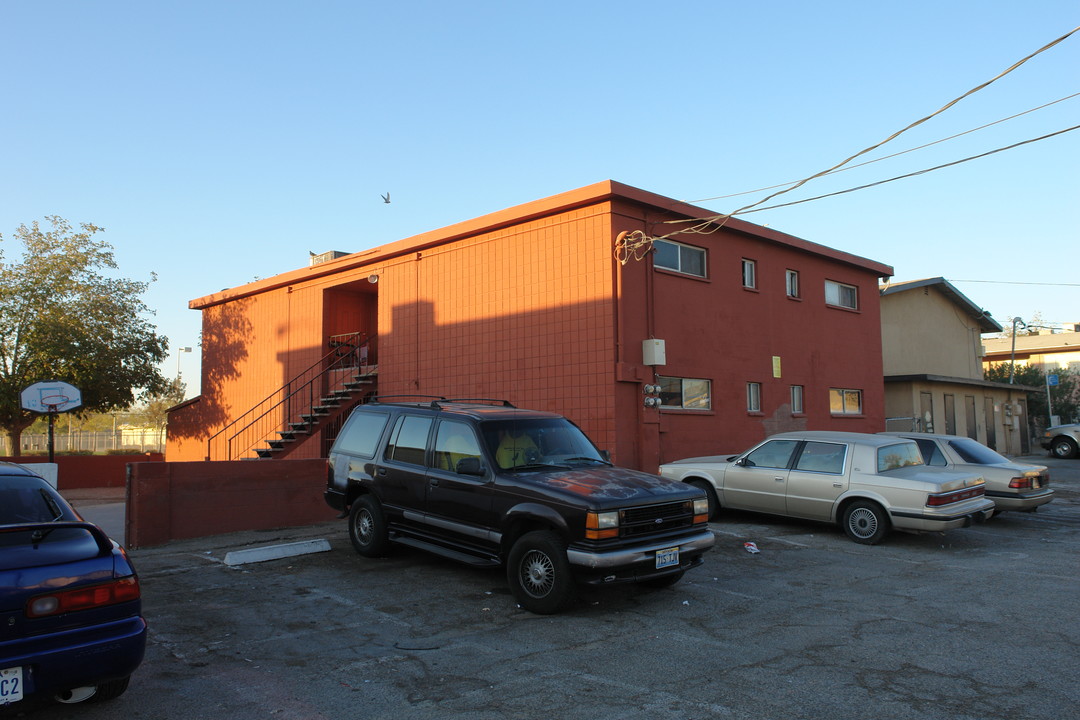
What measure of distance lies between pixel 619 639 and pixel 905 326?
944 inches

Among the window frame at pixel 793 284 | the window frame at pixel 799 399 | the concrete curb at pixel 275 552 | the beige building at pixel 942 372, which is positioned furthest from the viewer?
the beige building at pixel 942 372

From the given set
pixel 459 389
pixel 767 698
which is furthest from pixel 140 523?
pixel 767 698

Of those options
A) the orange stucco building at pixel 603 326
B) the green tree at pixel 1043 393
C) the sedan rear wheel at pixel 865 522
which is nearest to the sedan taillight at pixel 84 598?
the sedan rear wheel at pixel 865 522

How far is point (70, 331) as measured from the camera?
2461 centimetres

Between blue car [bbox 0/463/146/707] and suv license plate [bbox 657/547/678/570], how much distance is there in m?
4.29

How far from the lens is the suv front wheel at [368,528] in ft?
30.2

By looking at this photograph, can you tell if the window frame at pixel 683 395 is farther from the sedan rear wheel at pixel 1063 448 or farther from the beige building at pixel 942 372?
the sedan rear wheel at pixel 1063 448

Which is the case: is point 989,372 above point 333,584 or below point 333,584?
above

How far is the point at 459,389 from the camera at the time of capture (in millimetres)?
17000

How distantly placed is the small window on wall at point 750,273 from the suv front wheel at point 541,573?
40.1 ft

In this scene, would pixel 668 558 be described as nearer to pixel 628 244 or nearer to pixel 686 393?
pixel 628 244

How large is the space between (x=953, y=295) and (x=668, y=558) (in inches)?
1022

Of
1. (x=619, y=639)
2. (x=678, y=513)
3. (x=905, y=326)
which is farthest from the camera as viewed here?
(x=905, y=326)

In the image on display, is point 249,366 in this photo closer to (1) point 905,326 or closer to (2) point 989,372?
(1) point 905,326
